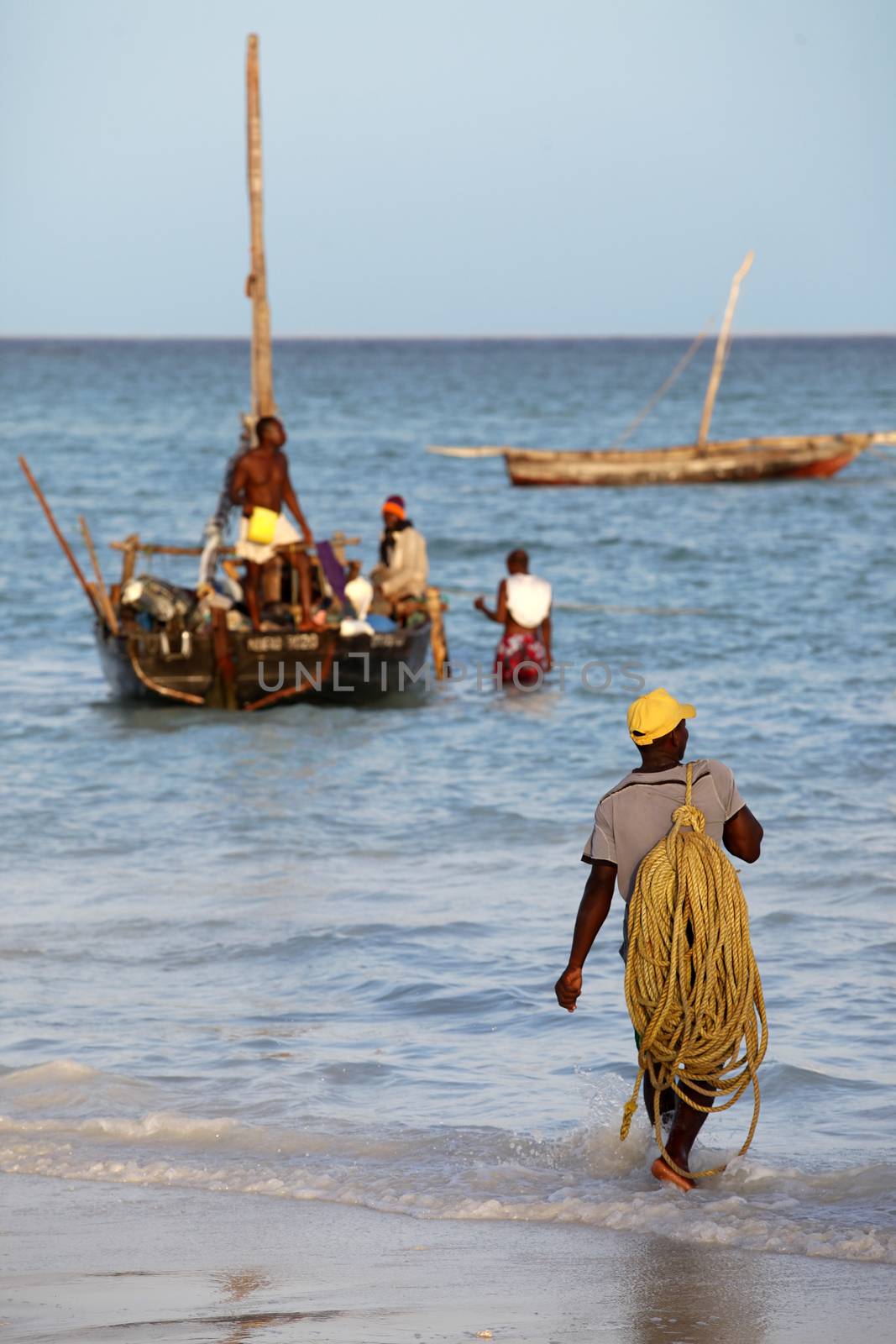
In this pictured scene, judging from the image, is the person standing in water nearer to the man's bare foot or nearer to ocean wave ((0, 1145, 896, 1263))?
ocean wave ((0, 1145, 896, 1263))

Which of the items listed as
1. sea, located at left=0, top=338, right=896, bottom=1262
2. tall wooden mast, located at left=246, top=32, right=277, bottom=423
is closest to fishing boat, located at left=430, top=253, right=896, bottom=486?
sea, located at left=0, top=338, right=896, bottom=1262

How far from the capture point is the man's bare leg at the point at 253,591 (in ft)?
45.6

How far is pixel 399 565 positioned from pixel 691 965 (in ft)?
33.9

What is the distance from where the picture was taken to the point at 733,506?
34.9 m

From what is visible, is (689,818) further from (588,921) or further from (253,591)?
(253,591)

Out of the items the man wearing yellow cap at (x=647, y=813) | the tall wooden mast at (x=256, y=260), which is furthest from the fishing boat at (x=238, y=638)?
the man wearing yellow cap at (x=647, y=813)

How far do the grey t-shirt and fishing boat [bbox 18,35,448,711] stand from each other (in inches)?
348

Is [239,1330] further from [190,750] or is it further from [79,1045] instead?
[190,750]

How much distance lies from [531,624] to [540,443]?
1611 inches

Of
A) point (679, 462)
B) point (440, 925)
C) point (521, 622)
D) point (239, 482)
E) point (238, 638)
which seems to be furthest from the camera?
point (679, 462)

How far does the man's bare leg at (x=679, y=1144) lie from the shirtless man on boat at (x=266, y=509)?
871 cm

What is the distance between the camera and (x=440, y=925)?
864cm

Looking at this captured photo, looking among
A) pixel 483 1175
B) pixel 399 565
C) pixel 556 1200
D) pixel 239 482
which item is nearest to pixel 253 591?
pixel 239 482

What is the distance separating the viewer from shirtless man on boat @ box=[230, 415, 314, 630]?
13602 millimetres
